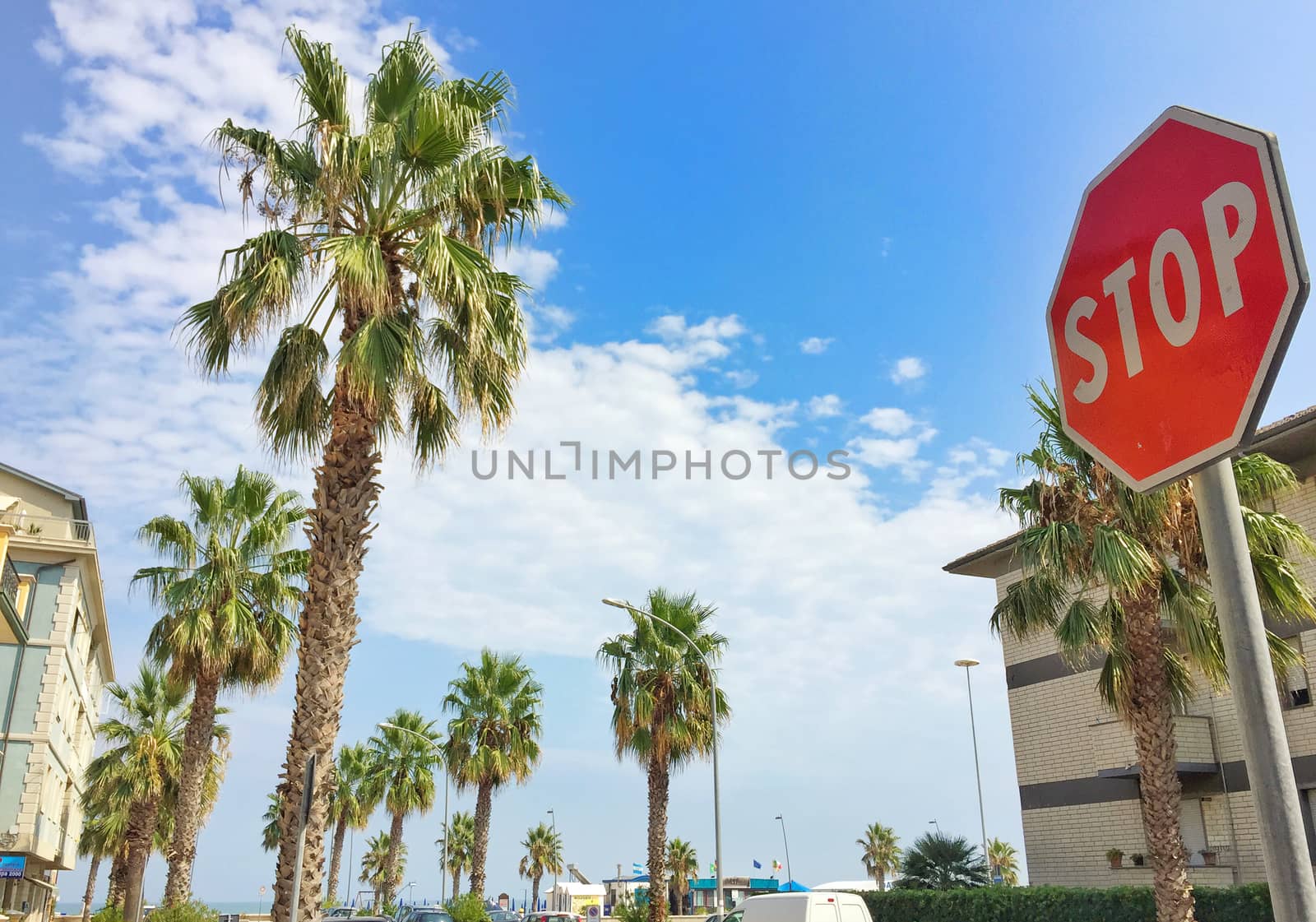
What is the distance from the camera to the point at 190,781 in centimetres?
2408

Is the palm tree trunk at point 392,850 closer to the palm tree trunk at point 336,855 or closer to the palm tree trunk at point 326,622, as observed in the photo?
the palm tree trunk at point 336,855

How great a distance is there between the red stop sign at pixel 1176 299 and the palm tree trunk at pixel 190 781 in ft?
83.7

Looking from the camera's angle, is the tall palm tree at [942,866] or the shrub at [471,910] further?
the shrub at [471,910]

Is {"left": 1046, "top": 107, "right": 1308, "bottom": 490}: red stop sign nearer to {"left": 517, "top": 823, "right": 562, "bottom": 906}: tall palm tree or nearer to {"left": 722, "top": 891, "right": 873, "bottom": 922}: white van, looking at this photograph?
{"left": 722, "top": 891, "right": 873, "bottom": 922}: white van

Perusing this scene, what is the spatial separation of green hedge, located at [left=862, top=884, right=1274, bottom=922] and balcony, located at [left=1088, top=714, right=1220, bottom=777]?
9.06 ft

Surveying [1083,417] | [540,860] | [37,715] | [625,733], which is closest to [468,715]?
[625,733]

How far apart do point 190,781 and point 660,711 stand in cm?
Result: 1312

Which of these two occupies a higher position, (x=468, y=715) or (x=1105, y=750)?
(x=468, y=715)

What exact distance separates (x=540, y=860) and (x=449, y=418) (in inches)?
3113

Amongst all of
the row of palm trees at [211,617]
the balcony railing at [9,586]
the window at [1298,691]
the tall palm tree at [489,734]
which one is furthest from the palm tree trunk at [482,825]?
the window at [1298,691]

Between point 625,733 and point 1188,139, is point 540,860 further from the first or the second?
point 1188,139

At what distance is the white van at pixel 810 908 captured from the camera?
54.5ft

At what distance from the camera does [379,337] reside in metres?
12.3

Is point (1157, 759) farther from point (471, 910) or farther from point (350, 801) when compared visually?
point (350, 801)
